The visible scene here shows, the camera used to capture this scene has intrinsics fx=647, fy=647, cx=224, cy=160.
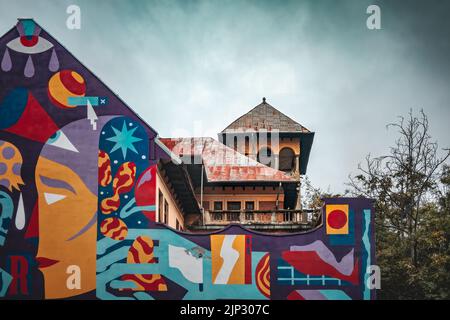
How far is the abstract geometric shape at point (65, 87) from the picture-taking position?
2425 centimetres

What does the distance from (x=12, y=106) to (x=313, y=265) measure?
1255cm

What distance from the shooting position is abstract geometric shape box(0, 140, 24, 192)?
23.6 metres

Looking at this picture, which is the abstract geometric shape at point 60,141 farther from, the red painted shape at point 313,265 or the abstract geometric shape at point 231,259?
the red painted shape at point 313,265

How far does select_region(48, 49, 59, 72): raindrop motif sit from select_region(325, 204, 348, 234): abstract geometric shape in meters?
11.4

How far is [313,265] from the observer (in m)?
23.1

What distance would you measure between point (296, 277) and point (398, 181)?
1387cm

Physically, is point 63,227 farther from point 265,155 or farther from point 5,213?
point 265,155

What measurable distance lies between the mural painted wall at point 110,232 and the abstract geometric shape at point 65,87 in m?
0.04

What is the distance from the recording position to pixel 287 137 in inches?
1884

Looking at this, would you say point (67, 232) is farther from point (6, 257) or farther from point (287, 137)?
point (287, 137)

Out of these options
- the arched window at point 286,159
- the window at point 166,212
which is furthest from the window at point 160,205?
the arched window at point 286,159

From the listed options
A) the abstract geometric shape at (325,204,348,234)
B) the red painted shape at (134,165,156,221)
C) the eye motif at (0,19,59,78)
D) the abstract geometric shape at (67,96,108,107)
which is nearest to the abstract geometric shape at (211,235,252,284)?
the red painted shape at (134,165,156,221)
